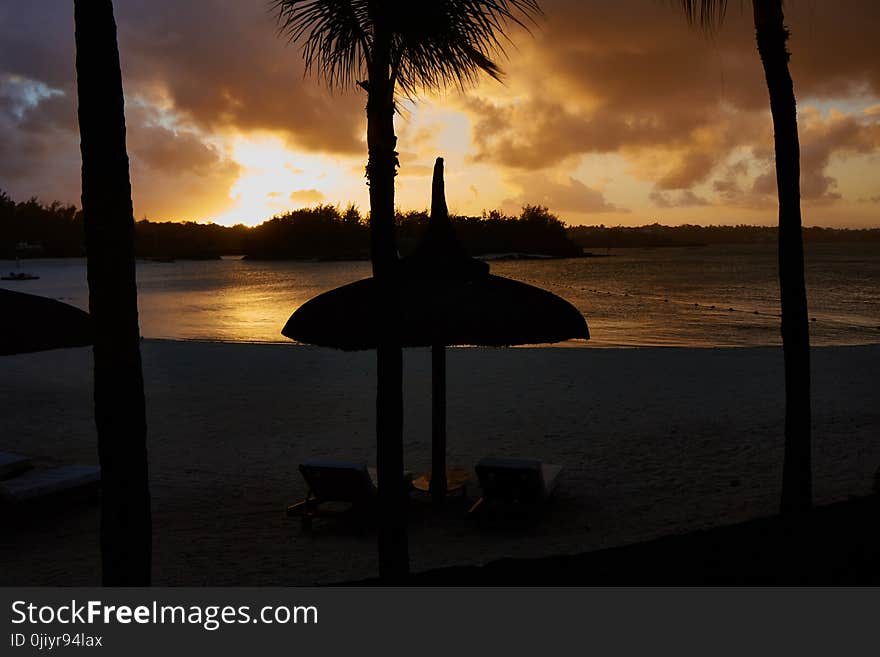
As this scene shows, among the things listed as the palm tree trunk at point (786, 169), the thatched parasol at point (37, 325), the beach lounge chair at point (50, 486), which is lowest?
the beach lounge chair at point (50, 486)

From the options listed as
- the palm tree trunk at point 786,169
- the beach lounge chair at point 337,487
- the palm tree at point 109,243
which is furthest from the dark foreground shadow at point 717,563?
the beach lounge chair at point 337,487

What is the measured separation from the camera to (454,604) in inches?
135

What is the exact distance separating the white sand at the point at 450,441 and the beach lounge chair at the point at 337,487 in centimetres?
20

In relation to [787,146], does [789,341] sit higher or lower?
lower

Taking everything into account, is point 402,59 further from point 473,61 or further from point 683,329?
point 683,329

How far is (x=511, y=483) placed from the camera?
6605 millimetres

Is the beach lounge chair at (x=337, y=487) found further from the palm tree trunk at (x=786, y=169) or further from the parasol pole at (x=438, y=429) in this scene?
the palm tree trunk at (x=786, y=169)

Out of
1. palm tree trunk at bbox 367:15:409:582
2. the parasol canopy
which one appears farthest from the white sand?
the parasol canopy

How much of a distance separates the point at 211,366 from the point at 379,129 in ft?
46.3

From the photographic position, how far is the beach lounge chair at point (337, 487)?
639 centimetres

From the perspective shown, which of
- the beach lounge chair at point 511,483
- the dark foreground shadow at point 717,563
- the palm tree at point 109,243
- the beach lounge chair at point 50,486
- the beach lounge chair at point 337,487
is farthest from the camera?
the beach lounge chair at point 50,486

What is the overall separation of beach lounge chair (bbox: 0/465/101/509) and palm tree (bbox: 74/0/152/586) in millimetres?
3923

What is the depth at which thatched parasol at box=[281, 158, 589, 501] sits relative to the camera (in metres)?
6.11

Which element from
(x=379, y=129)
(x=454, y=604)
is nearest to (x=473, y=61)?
(x=379, y=129)
